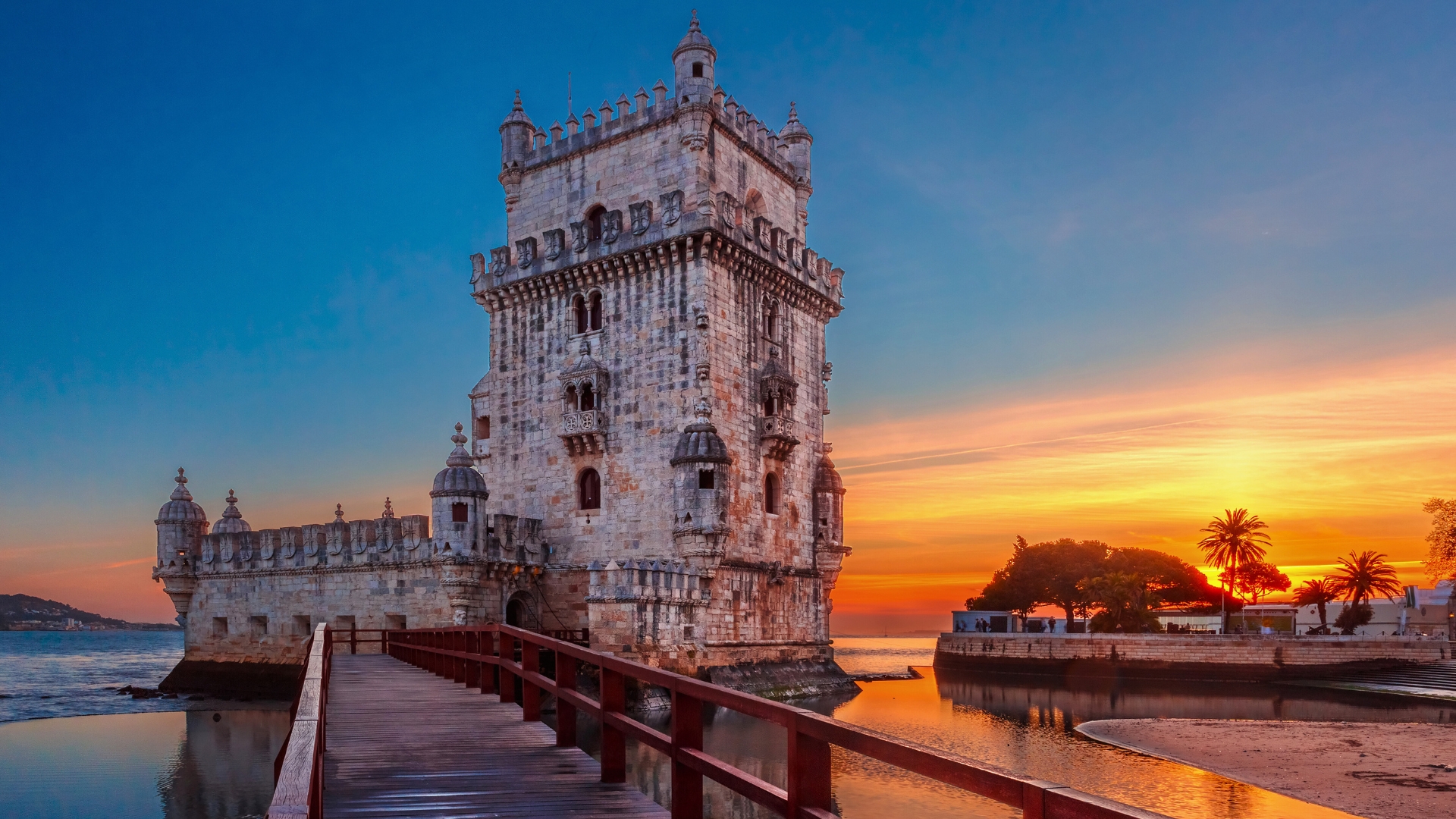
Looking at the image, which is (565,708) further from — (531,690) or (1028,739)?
(1028,739)

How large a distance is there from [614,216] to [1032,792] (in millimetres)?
31256

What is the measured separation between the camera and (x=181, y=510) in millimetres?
40844

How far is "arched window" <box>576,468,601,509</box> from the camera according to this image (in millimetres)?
33656

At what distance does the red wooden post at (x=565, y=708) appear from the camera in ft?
33.1

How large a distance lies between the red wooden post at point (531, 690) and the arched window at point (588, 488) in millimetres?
21285

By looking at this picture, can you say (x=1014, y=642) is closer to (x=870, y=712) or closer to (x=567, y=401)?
(x=870, y=712)

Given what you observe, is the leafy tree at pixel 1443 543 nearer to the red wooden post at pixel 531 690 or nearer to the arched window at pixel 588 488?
the arched window at pixel 588 488

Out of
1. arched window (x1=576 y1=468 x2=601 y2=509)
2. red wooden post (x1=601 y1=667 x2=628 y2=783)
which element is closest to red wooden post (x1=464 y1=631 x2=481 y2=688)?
red wooden post (x1=601 y1=667 x2=628 y2=783)

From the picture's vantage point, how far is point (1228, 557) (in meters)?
59.3

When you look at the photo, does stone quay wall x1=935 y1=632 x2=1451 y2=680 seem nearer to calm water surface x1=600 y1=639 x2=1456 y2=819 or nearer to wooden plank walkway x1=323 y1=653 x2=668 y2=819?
calm water surface x1=600 y1=639 x2=1456 y2=819

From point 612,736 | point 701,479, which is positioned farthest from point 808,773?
point 701,479

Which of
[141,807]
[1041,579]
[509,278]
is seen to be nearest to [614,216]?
[509,278]

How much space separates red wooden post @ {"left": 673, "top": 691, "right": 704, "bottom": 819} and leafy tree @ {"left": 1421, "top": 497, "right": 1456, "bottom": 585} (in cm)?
4469

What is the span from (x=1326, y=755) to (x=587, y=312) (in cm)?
2369
